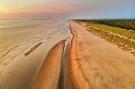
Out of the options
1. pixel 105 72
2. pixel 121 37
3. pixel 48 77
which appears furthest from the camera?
pixel 121 37

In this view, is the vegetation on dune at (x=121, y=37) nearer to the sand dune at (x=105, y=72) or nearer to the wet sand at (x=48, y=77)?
the sand dune at (x=105, y=72)

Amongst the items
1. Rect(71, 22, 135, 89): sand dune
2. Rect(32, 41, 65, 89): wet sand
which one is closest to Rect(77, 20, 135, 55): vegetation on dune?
Rect(71, 22, 135, 89): sand dune

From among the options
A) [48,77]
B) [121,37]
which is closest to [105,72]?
[48,77]

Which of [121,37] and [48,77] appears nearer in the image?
[48,77]

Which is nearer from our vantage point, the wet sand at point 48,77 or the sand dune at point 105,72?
the sand dune at point 105,72

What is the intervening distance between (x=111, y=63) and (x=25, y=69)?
20.9 feet

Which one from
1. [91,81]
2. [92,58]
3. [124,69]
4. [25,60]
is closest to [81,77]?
[91,81]

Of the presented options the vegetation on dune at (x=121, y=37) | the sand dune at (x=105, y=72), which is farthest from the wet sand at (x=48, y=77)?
the vegetation on dune at (x=121, y=37)

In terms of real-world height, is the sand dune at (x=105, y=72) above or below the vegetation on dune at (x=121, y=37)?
above

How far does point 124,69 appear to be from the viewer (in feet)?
54.0

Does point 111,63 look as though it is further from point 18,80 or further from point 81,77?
point 18,80

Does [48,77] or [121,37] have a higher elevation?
[48,77]

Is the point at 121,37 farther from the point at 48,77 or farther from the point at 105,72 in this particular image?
the point at 48,77

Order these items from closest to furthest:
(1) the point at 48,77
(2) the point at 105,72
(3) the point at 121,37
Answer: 1. (1) the point at 48,77
2. (2) the point at 105,72
3. (3) the point at 121,37
